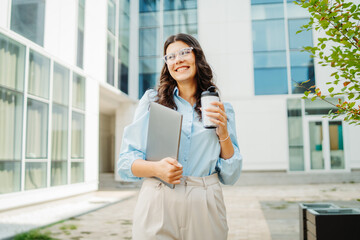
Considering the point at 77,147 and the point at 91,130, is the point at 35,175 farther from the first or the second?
the point at 91,130

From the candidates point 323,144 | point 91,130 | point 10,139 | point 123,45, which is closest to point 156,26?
point 123,45

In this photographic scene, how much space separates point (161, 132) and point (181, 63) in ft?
1.16

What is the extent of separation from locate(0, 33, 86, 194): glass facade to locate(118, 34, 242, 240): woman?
5.59 m

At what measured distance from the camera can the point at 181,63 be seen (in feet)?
4.93

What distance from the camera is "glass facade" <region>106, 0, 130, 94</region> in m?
11.6

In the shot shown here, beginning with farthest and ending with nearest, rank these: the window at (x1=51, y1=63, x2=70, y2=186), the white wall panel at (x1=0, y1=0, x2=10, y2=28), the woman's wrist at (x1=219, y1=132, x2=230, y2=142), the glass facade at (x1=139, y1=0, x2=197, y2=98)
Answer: the glass facade at (x1=139, y1=0, x2=197, y2=98) → the window at (x1=51, y1=63, x2=70, y2=186) → the white wall panel at (x1=0, y1=0, x2=10, y2=28) → the woman's wrist at (x1=219, y1=132, x2=230, y2=142)

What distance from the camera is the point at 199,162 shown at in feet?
4.67

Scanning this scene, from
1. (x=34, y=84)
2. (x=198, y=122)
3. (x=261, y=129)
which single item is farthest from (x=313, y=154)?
(x=198, y=122)

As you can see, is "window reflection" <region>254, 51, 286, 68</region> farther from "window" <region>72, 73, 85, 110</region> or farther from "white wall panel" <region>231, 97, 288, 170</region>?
"window" <region>72, 73, 85, 110</region>

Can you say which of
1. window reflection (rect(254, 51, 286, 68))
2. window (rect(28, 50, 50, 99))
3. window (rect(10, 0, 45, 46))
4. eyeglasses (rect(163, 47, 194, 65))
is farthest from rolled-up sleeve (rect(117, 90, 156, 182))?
window reflection (rect(254, 51, 286, 68))

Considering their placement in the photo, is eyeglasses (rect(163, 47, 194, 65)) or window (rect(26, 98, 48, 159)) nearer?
eyeglasses (rect(163, 47, 194, 65))

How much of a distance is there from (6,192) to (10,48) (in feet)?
8.85

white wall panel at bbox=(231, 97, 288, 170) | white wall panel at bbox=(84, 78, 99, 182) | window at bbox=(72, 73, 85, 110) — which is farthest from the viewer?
white wall panel at bbox=(231, 97, 288, 170)

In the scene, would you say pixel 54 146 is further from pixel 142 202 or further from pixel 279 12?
pixel 279 12
